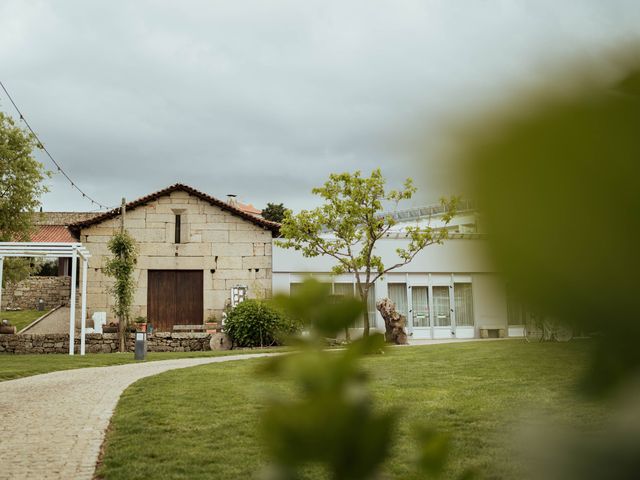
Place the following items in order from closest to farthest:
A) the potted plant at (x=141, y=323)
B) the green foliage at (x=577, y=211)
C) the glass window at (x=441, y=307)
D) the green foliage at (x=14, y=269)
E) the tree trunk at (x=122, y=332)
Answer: the green foliage at (x=577, y=211), the tree trunk at (x=122, y=332), the potted plant at (x=141, y=323), the glass window at (x=441, y=307), the green foliage at (x=14, y=269)

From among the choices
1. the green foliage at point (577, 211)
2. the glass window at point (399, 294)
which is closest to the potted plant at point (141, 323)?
the glass window at point (399, 294)

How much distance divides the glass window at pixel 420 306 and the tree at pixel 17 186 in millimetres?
19044

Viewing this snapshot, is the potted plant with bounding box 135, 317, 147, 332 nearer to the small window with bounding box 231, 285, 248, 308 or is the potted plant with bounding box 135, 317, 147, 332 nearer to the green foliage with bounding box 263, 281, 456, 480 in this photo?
the small window with bounding box 231, 285, 248, 308

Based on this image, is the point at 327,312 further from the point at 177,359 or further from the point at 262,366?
the point at 177,359

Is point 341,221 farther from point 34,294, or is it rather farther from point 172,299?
point 34,294

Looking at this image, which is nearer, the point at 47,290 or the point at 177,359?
the point at 177,359

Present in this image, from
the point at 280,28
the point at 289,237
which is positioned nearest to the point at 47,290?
the point at 289,237

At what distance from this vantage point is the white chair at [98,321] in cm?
2273

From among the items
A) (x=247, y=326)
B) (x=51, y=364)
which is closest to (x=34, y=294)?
(x=247, y=326)

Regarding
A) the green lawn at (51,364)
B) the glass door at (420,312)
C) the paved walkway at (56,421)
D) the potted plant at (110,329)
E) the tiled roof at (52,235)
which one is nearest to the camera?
the paved walkway at (56,421)

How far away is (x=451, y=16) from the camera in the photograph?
512 millimetres

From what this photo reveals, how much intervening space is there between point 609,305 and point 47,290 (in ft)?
136

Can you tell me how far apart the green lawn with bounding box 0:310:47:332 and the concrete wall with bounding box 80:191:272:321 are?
8.82 metres

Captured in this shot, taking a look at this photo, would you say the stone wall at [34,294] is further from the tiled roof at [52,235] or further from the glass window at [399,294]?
the glass window at [399,294]
